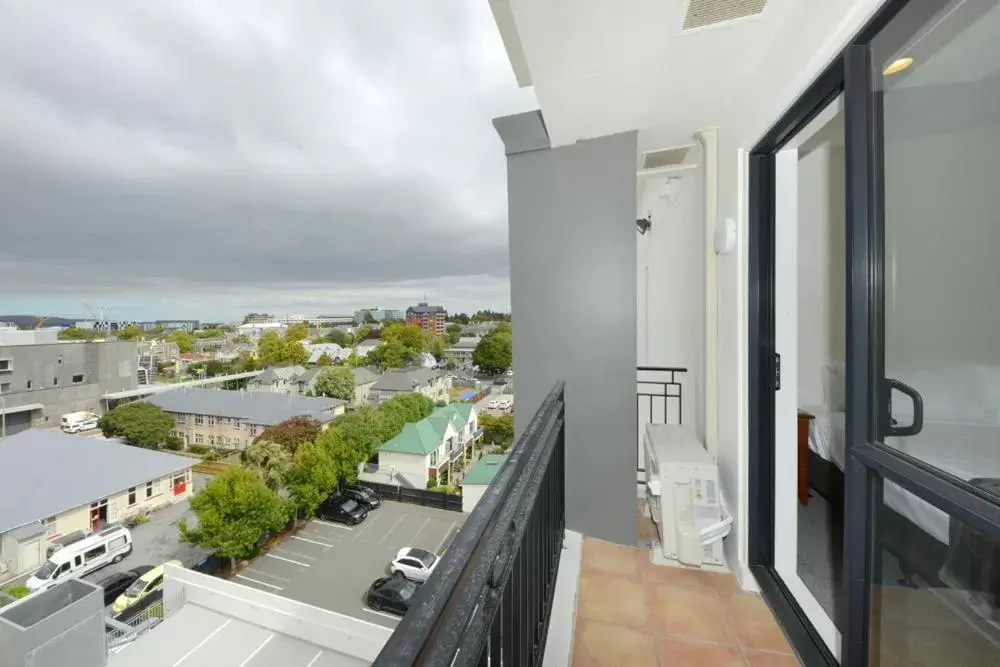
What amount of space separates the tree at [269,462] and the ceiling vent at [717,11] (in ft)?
38.8

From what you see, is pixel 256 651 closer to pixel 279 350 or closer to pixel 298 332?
pixel 279 350

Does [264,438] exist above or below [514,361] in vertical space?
below

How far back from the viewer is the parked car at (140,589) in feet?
23.8

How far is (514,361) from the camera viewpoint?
1.98 m

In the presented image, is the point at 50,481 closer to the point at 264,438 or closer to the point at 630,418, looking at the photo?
the point at 264,438

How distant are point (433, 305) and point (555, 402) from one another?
13.0 metres

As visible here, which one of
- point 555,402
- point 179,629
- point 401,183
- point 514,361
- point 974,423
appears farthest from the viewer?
point 401,183

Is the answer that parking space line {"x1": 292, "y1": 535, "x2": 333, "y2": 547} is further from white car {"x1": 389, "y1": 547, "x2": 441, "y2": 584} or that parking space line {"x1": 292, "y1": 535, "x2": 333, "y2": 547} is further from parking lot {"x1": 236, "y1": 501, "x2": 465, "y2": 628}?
white car {"x1": 389, "y1": 547, "x2": 441, "y2": 584}

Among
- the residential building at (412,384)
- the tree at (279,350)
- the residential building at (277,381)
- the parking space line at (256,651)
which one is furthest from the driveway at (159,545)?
the tree at (279,350)

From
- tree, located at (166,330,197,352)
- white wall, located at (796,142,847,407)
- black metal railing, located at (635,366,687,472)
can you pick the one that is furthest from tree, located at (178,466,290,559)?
tree, located at (166,330,197,352)

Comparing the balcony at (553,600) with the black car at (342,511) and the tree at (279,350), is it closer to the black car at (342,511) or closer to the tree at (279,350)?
the black car at (342,511)

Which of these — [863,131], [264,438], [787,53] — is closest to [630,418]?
[863,131]

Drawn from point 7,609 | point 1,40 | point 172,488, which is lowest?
point 172,488

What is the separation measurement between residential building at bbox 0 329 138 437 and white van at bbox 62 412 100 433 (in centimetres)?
28
